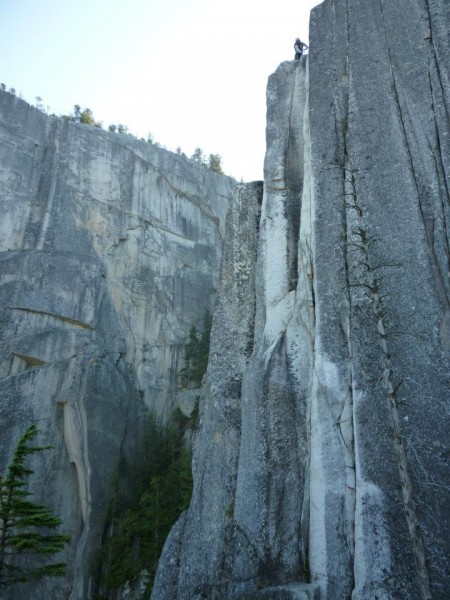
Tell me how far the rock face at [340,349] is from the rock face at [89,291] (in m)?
9.42

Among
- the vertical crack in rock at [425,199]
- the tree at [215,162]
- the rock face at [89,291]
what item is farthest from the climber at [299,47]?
the tree at [215,162]

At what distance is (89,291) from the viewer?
2805cm

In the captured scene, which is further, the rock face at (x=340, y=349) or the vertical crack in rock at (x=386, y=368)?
the rock face at (x=340, y=349)

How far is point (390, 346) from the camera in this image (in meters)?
11.8

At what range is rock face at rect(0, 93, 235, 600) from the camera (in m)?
22.8

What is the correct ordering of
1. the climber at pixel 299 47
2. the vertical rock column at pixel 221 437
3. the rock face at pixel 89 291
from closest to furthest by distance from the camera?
the vertical rock column at pixel 221 437 → the climber at pixel 299 47 → the rock face at pixel 89 291

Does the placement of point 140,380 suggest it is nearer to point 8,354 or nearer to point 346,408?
point 8,354

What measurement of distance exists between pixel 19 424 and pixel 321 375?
14648 mm

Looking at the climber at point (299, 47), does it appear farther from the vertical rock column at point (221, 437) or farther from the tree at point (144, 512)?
the tree at point (144, 512)

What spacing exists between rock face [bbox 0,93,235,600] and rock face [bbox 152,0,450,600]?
30.9 feet

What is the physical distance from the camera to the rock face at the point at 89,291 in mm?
22781

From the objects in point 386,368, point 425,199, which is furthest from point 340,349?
point 425,199

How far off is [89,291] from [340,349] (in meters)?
18.1

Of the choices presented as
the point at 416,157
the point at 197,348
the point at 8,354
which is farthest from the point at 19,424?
the point at 416,157
